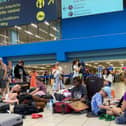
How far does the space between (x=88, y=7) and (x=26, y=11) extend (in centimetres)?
449

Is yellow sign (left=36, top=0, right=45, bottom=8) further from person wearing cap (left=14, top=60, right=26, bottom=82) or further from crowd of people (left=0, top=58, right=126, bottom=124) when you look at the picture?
crowd of people (left=0, top=58, right=126, bottom=124)

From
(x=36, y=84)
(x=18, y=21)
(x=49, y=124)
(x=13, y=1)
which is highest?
(x=13, y=1)

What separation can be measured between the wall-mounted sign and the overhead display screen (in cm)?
84

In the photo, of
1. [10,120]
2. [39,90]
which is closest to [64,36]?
[39,90]

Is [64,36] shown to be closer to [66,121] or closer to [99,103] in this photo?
[99,103]

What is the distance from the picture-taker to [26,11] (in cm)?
1788

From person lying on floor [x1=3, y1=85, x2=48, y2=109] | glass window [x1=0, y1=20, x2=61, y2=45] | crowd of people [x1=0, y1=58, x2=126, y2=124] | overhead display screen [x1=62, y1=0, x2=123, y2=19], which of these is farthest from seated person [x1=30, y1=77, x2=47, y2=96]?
glass window [x1=0, y1=20, x2=61, y2=45]

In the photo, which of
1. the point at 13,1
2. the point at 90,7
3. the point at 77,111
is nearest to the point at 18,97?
the point at 77,111

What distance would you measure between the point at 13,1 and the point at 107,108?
14.6m

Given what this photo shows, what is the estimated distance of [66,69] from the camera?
58.6ft

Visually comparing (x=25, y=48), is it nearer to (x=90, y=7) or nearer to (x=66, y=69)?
(x=66, y=69)

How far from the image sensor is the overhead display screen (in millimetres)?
15375

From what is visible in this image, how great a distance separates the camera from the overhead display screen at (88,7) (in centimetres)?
1538

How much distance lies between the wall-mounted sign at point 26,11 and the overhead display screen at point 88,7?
837mm
